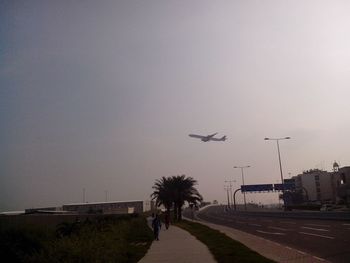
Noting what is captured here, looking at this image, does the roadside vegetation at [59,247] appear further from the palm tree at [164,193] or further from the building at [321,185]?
the building at [321,185]

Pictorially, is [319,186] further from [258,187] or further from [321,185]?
[258,187]

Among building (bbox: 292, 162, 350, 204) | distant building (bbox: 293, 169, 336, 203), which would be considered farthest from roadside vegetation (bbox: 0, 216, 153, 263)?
distant building (bbox: 293, 169, 336, 203)

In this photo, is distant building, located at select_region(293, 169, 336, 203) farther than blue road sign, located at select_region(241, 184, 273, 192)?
Yes

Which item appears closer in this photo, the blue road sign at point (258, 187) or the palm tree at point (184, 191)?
the palm tree at point (184, 191)

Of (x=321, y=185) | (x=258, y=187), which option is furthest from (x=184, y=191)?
(x=321, y=185)

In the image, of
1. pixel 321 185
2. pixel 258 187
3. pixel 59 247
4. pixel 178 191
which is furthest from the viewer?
pixel 321 185

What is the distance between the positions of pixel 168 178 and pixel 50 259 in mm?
49537

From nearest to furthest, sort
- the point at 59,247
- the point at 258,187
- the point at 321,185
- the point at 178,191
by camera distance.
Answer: the point at 59,247 < the point at 178,191 < the point at 258,187 < the point at 321,185

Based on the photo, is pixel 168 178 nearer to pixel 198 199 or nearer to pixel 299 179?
pixel 198 199

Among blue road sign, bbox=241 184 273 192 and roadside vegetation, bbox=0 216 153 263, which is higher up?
blue road sign, bbox=241 184 273 192

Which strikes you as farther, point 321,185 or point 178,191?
point 321,185

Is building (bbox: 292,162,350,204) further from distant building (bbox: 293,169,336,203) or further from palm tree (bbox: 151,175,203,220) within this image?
palm tree (bbox: 151,175,203,220)

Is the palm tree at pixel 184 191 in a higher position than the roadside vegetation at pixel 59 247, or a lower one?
higher

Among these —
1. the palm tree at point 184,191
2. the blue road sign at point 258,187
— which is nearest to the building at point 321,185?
the blue road sign at point 258,187
